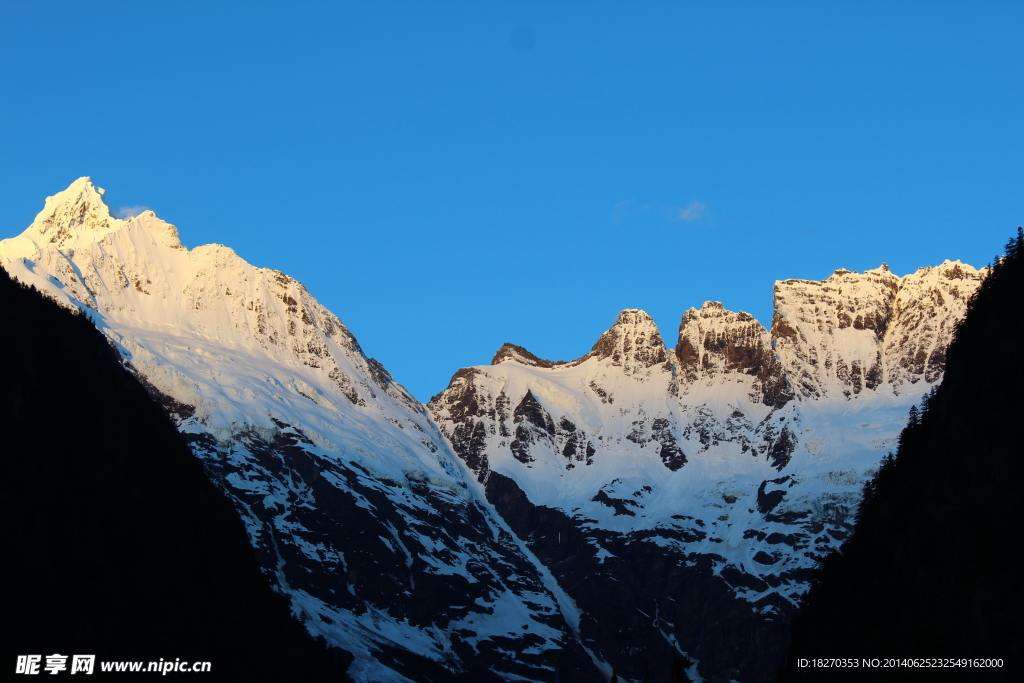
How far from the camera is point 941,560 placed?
14738cm

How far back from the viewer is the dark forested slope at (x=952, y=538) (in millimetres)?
133500

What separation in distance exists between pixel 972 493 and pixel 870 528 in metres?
37.0

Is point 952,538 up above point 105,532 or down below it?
above

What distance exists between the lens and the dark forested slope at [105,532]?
150000mm

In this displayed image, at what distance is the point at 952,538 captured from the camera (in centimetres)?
14638

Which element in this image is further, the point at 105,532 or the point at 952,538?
the point at 105,532

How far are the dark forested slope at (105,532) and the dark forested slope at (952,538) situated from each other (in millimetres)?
Answer: 72080

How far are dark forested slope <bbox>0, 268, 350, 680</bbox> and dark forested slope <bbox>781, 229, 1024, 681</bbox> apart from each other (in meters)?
72.1

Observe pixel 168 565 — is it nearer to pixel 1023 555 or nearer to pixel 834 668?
pixel 834 668

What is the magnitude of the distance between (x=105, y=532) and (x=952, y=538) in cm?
9436

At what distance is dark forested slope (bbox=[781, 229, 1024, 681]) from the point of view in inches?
5256

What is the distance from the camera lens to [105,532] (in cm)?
16212

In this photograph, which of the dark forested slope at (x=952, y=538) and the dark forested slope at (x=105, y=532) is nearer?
the dark forested slope at (x=952, y=538)

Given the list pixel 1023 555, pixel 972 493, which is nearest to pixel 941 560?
pixel 972 493
